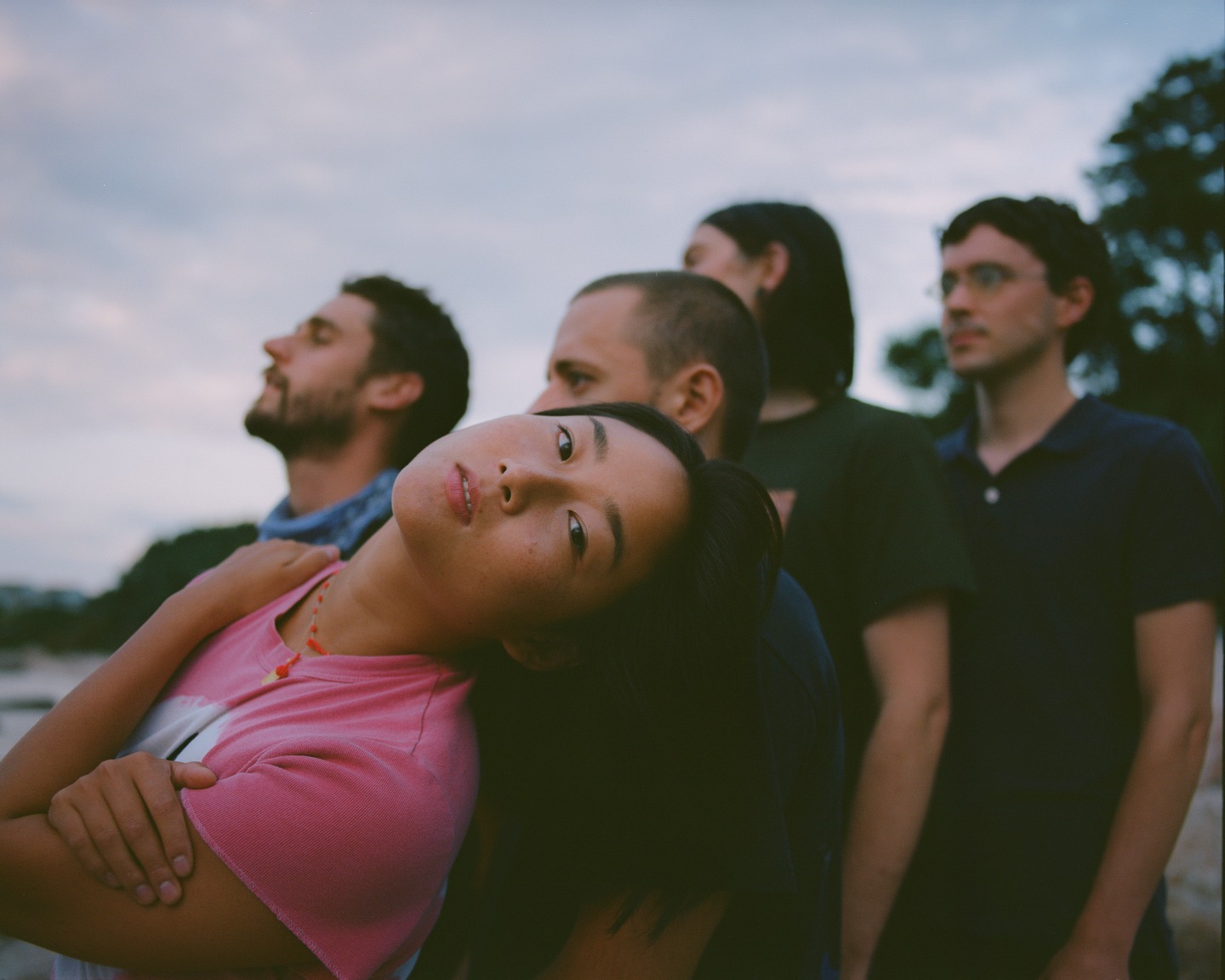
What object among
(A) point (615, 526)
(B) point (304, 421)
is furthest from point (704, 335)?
(B) point (304, 421)

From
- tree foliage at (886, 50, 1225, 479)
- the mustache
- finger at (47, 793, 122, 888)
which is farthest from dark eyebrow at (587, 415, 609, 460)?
tree foliage at (886, 50, 1225, 479)

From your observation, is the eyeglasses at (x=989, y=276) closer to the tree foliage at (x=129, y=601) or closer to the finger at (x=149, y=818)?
the finger at (x=149, y=818)

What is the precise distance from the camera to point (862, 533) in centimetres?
275

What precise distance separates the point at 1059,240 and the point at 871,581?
1.71 meters

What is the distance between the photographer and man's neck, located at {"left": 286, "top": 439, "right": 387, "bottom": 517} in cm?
366

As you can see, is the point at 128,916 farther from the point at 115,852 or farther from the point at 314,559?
the point at 314,559

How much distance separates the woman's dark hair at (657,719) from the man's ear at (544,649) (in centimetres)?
2

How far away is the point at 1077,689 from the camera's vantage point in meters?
2.83

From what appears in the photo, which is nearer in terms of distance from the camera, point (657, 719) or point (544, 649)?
point (657, 719)

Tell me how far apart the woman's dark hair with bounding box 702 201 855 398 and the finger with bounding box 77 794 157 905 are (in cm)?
245

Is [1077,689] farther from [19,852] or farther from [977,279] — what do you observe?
[19,852]

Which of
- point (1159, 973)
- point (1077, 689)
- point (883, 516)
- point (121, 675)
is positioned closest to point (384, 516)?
point (121, 675)

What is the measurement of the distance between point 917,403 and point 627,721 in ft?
113

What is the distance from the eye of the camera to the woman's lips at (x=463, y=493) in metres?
1.80
